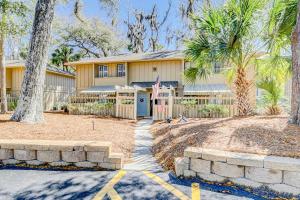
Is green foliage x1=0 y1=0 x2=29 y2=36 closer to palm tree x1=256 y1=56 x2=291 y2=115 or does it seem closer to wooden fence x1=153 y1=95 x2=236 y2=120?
wooden fence x1=153 y1=95 x2=236 y2=120

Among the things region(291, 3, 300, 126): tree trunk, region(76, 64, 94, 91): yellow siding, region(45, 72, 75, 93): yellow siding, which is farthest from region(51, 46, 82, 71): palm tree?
region(291, 3, 300, 126): tree trunk

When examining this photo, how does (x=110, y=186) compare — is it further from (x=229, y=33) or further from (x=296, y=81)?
(x=229, y=33)

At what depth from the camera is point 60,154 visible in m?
5.64

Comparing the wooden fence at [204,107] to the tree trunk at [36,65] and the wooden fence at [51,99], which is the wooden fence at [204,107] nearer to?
the tree trunk at [36,65]

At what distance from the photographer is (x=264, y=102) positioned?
10711mm

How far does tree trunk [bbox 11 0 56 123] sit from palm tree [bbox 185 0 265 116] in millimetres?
5708

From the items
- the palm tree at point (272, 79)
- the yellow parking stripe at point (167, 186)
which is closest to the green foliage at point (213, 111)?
the palm tree at point (272, 79)

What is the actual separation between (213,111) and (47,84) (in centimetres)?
1669

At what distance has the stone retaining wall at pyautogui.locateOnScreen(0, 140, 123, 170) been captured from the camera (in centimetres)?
550

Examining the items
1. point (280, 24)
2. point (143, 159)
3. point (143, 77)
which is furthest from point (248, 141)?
point (143, 77)

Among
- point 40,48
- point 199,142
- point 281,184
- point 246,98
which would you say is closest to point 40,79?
point 40,48

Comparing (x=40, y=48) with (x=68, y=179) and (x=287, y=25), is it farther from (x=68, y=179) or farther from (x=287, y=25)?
(x=287, y=25)

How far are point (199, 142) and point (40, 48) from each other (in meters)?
7.22

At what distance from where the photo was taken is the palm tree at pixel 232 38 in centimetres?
852
